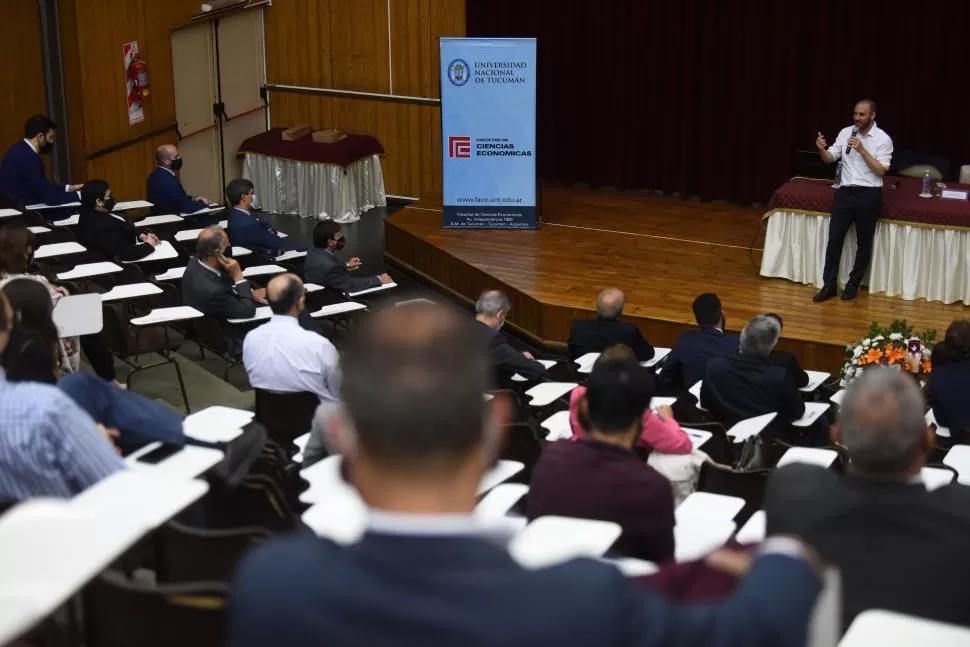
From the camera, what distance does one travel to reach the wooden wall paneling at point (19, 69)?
10.6 meters

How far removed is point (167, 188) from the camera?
32.0 ft

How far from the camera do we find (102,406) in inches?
141

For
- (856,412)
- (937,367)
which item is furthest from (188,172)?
(856,412)

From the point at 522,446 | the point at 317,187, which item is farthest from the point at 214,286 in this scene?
the point at 317,187

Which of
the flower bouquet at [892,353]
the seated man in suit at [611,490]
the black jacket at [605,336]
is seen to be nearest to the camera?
the seated man in suit at [611,490]

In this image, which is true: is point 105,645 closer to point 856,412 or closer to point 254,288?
point 856,412

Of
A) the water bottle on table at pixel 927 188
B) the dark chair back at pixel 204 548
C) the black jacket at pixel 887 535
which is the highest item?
the black jacket at pixel 887 535

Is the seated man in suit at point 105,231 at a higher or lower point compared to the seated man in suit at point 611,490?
lower

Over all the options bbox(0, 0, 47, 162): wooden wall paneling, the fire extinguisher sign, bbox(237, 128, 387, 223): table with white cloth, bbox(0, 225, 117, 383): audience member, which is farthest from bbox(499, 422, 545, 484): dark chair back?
the fire extinguisher sign

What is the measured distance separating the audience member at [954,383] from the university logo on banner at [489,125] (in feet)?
17.6

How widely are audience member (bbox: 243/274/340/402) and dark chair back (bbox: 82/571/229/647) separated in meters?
2.73

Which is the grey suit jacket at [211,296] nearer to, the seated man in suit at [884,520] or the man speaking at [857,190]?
the man speaking at [857,190]

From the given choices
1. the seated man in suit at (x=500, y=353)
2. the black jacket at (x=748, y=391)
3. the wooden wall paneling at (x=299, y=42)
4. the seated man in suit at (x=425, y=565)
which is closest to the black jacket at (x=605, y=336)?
the seated man in suit at (x=500, y=353)

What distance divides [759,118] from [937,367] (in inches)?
260
